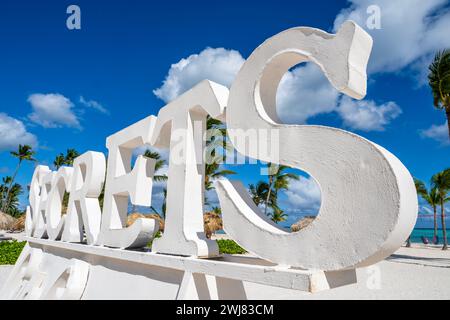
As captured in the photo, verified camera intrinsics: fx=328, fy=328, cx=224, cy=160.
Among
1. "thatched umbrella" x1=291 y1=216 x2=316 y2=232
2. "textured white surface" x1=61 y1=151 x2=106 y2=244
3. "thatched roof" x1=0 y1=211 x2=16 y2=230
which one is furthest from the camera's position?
"thatched roof" x1=0 y1=211 x2=16 y2=230

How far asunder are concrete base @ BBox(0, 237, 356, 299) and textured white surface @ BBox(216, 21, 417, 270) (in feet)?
0.53

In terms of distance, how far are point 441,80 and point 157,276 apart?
17682 millimetres

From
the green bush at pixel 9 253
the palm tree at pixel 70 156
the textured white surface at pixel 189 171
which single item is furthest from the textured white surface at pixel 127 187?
the palm tree at pixel 70 156

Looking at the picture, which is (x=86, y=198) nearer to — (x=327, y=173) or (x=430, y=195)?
(x=327, y=173)

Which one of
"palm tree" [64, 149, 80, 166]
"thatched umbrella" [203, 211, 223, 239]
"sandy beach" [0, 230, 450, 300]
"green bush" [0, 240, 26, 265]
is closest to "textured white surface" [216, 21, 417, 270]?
"sandy beach" [0, 230, 450, 300]

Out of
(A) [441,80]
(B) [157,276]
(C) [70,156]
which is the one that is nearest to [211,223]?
(A) [441,80]

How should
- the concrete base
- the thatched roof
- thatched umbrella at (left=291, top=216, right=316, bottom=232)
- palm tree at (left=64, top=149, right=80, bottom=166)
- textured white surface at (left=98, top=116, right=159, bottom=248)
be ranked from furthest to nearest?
palm tree at (left=64, top=149, right=80, bottom=166), the thatched roof, thatched umbrella at (left=291, top=216, right=316, bottom=232), textured white surface at (left=98, top=116, right=159, bottom=248), the concrete base

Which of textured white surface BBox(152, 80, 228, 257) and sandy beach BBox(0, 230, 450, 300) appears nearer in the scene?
A: textured white surface BBox(152, 80, 228, 257)

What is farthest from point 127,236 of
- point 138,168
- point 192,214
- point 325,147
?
point 325,147

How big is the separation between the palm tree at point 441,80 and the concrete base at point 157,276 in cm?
1647

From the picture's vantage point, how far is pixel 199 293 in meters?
2.90

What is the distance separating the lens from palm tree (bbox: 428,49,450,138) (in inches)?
624

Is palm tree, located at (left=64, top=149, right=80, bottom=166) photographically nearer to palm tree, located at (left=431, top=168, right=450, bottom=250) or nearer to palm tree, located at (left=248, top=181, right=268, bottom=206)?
palm tree, located at (left=248, top=181, right=268, bottom=206)

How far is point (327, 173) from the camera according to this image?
88.0 inches
